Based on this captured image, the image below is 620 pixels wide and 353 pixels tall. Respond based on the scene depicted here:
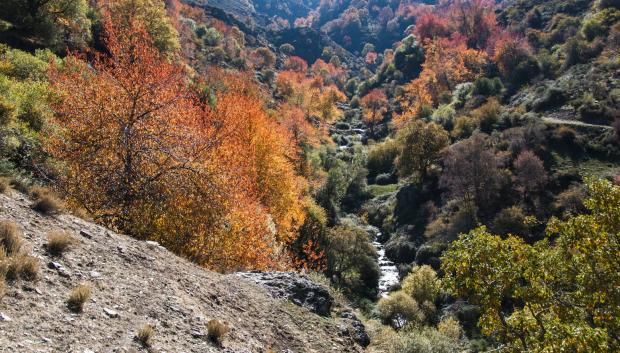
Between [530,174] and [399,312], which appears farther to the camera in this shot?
[530,174]

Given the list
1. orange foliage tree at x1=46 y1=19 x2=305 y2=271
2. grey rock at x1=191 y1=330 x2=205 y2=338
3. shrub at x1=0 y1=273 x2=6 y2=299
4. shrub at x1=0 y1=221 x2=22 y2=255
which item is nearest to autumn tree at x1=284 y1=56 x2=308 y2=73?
orange foliage tree at x1=46 y1=19 x2=305 y2=271

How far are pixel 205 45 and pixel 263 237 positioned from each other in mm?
95667

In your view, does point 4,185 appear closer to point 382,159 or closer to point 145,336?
point 145,336

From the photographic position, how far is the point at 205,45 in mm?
111312

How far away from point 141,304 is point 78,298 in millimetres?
1590

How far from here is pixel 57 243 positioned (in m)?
9.68

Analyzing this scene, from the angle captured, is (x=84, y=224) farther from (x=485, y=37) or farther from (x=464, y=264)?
(x=485, y=37)

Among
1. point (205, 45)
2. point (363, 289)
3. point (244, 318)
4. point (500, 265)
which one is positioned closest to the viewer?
point (500, 265)

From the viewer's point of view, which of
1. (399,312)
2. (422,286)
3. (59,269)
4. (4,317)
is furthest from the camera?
(422,286)

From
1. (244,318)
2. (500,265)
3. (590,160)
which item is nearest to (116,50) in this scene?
A: (244,318)

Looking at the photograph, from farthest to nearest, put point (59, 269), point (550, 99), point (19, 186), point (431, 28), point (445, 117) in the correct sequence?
point (431, 28)
point (445, 117)
point (550, 99)
point (19, 186)
point (59, 269)

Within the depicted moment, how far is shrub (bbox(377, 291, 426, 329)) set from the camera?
116 feet

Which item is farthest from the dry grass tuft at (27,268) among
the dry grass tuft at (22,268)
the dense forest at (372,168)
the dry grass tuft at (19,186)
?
the dry grass tuft at (19,186)

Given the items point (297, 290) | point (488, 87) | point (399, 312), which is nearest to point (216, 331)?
point (297, 290)
